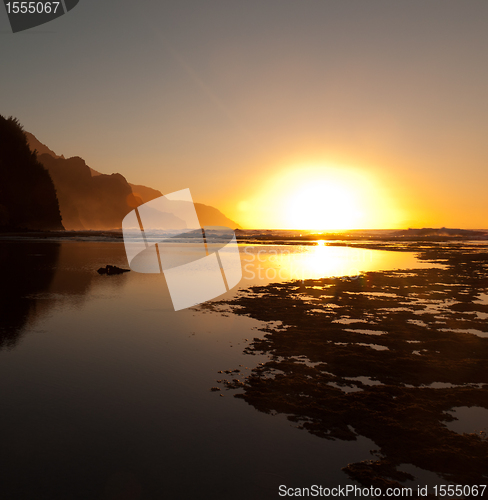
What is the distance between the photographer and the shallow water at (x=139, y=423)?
365cm

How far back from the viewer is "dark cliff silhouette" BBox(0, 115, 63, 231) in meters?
75.6

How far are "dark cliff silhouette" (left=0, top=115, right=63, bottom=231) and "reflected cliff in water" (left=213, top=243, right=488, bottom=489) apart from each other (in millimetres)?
81039

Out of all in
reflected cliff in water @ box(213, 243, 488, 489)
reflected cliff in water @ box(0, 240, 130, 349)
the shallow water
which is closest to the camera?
the shallow water

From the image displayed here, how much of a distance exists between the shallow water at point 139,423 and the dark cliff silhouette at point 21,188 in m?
79.2

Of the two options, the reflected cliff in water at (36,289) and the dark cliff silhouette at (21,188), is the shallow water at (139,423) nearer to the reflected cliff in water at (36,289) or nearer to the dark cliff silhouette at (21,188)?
the reflected cliff in water at (36,289)

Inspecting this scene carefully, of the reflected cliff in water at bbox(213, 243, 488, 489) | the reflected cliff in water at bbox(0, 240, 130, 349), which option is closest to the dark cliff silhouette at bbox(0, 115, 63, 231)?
the reflected cliff in water at bbox(0, 240, 130, 349)

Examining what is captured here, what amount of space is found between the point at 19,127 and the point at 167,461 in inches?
4418

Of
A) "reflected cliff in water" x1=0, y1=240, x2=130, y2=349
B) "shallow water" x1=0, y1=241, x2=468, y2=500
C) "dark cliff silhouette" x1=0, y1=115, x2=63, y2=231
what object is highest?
"dark cliff silhouette" x1=0, y1=115, x2=63, y2=231

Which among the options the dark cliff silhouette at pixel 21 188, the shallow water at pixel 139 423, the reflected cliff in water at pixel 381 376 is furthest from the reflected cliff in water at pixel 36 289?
the dark cliff silhouette at pixel 21 188

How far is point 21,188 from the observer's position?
79.7m

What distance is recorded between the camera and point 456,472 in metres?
3.94

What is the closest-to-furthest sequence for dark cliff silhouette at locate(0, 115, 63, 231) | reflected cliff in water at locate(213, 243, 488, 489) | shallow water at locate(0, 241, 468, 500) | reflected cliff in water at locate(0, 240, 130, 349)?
shallow water at locate(0, 241, 468, 500), reflected cliff in water at locate(213, 243, 488, 489), reflected cliff in water at locate(0, 240, 130, 349), dark cliff silhouette at locate(0, 115, 63, 231)

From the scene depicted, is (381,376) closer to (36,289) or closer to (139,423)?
(139,423)

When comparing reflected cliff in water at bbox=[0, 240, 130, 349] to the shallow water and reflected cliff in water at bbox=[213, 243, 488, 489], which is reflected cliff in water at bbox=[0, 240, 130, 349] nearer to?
the shallow water
